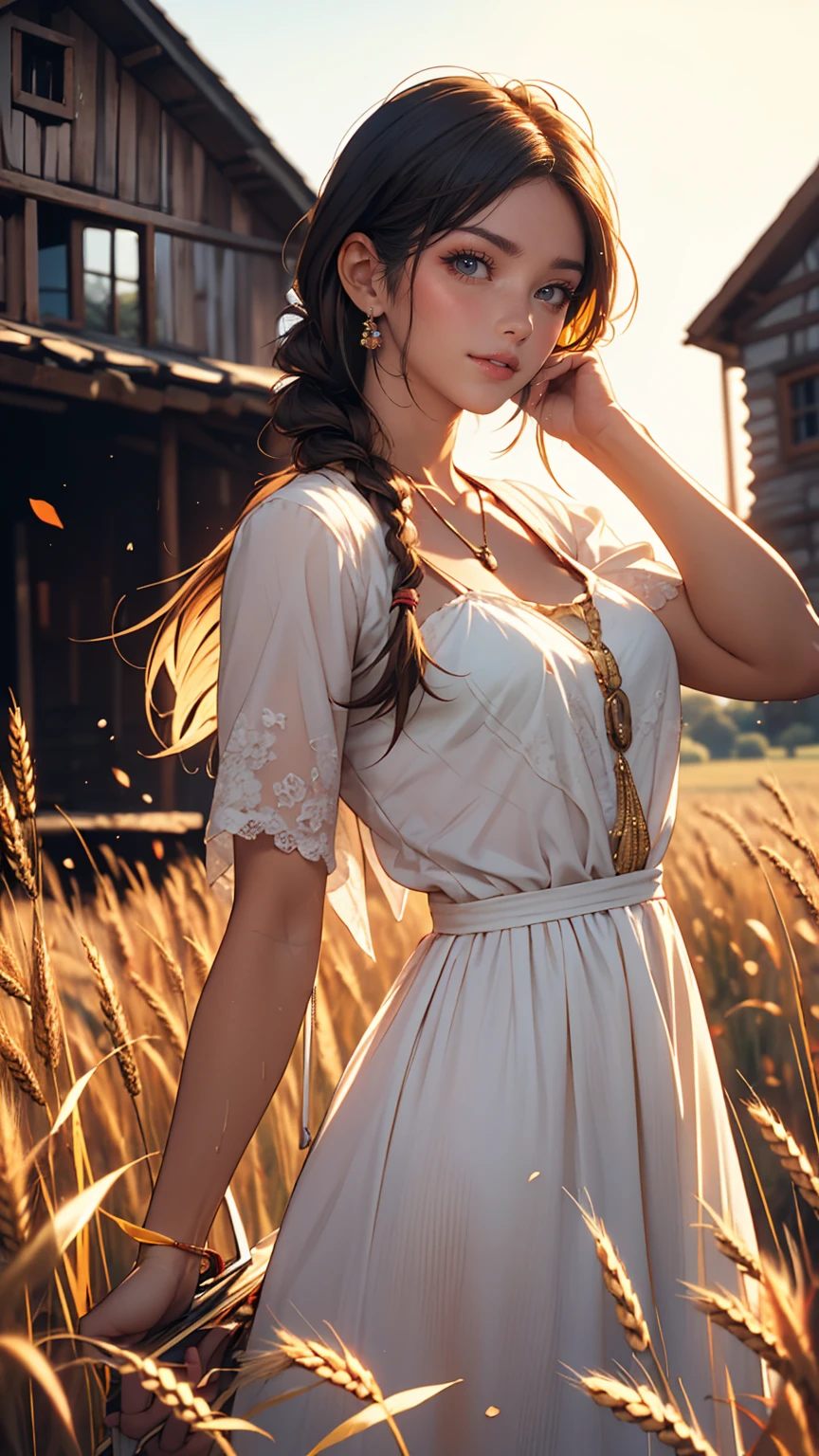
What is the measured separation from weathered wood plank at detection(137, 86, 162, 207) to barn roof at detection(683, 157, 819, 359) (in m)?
2.17

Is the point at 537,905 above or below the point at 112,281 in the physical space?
below

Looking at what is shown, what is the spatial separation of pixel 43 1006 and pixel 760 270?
15.8ft

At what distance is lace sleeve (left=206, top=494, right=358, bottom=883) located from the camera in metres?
1.08

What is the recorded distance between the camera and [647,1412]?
1.94 ft

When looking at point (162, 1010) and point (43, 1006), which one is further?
point (162, 1010)

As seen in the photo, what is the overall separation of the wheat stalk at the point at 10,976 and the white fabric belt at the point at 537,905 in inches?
17.0

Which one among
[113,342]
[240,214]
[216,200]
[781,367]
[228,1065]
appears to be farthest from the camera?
[781,367]

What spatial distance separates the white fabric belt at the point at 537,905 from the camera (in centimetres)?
117

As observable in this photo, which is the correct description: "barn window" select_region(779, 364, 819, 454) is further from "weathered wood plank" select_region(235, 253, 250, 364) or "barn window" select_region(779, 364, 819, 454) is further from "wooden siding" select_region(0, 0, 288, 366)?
"weathered wood plank" select_region(235, 253, 250, 364)

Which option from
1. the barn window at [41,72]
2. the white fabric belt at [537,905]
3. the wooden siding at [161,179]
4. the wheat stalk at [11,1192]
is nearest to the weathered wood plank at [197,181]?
the wooden siding at [161,179]

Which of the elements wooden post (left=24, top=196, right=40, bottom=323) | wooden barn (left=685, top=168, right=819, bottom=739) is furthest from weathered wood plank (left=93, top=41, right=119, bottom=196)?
wooden barn (left=685, top=168, right=819, bottom=739)

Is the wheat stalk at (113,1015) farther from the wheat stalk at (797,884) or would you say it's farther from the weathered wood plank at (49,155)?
the weathered wood plank at (49,155)

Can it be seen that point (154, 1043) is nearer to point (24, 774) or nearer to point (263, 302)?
point (24, 774)

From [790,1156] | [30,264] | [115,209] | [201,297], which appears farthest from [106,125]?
[790,1156]
